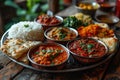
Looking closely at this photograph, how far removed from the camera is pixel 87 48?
1.63 metres

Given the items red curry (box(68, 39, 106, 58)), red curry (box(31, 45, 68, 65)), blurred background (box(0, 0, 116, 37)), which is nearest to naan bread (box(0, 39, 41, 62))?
red curry (box(31, 45, 68, 65))

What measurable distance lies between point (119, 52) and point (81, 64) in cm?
50

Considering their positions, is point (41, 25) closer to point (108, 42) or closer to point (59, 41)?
point (59, 41)

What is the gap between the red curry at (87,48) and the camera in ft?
5.22

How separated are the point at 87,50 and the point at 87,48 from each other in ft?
0.08

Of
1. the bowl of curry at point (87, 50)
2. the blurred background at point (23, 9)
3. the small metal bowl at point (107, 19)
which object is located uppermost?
the bowl of curry at point (87, 50)

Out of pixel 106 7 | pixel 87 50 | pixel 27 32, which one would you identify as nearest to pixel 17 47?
pixel 27 32

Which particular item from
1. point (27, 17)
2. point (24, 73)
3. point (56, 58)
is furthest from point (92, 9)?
point (27, 17)

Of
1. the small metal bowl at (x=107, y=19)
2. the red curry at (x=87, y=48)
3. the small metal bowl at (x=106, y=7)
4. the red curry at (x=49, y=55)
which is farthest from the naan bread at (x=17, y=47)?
the small metal bowl at (x=106, y=7)

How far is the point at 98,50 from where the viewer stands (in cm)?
163

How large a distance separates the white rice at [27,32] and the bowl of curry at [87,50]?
14.2 inches

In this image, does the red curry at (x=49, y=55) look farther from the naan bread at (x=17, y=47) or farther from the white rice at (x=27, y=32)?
the white rice at (x=27, y=32)

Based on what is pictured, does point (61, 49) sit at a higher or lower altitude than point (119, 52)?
higher

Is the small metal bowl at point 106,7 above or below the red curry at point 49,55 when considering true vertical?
below
